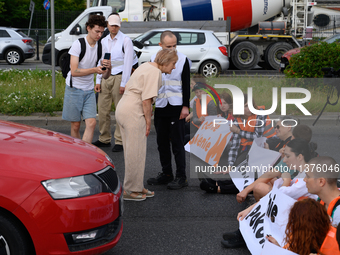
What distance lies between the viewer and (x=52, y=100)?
398 inches

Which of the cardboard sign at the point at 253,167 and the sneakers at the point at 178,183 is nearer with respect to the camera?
the cardboard sign at the point at 253,167

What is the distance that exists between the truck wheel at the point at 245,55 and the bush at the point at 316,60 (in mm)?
8001

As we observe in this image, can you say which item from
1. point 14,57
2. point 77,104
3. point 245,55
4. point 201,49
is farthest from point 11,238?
point 14,57

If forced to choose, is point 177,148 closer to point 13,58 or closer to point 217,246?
point 217,246

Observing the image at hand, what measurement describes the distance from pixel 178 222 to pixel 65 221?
1.69 metres

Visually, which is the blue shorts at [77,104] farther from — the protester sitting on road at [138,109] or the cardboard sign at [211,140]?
the cardboard sign at [211,140]

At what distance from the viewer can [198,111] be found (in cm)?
782

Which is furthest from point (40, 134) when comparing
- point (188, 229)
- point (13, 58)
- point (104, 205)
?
point (13, 58)

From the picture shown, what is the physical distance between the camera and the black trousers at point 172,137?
537cm

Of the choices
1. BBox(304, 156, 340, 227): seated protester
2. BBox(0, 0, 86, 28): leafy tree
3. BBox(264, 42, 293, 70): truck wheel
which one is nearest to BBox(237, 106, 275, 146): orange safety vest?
BBox(304, 156, 340, 227): seated protester

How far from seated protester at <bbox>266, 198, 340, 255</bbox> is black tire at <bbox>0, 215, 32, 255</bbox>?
5.52 ft

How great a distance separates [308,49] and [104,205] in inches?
362

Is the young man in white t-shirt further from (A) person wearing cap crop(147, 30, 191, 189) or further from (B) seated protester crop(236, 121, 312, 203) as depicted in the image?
(B) seated protester crop(236, 121, 312, 203)

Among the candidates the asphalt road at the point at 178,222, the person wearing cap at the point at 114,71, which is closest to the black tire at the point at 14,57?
the person wearing cap at the point at 114,71
